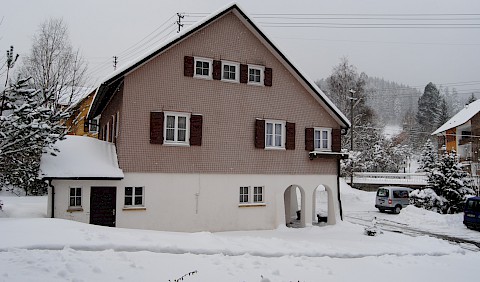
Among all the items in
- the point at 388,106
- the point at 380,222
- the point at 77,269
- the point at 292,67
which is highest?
the point at 388,106

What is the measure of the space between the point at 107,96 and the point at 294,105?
927 cm

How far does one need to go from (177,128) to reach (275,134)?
4.95m

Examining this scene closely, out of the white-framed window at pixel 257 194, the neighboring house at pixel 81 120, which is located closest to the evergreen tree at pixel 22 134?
the neighboring house at pixel 81 120

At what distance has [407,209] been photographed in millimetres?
25328

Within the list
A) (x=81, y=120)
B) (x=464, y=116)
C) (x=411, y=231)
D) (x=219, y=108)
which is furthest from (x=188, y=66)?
(x=464, y=116)

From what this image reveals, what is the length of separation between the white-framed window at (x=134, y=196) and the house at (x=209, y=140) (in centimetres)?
4

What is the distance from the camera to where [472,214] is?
68.1 feet

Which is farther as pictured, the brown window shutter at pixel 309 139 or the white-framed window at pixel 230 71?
the brown window shutter at pixel 309 139

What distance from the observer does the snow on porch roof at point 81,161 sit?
14375 millimetres

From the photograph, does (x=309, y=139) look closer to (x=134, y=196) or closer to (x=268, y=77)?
(x=268, y=77)

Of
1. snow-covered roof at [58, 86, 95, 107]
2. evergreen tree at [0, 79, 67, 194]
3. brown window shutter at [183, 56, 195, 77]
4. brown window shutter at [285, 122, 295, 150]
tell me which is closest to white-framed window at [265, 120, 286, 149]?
brown window shutter at [285, 122, 295, 150]

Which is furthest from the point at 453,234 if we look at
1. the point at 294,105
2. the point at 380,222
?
the point at 294,105

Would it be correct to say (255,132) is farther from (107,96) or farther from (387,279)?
(387,279)

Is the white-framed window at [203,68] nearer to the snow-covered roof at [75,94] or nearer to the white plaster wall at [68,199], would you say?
the white plaster wall at [68,199]
